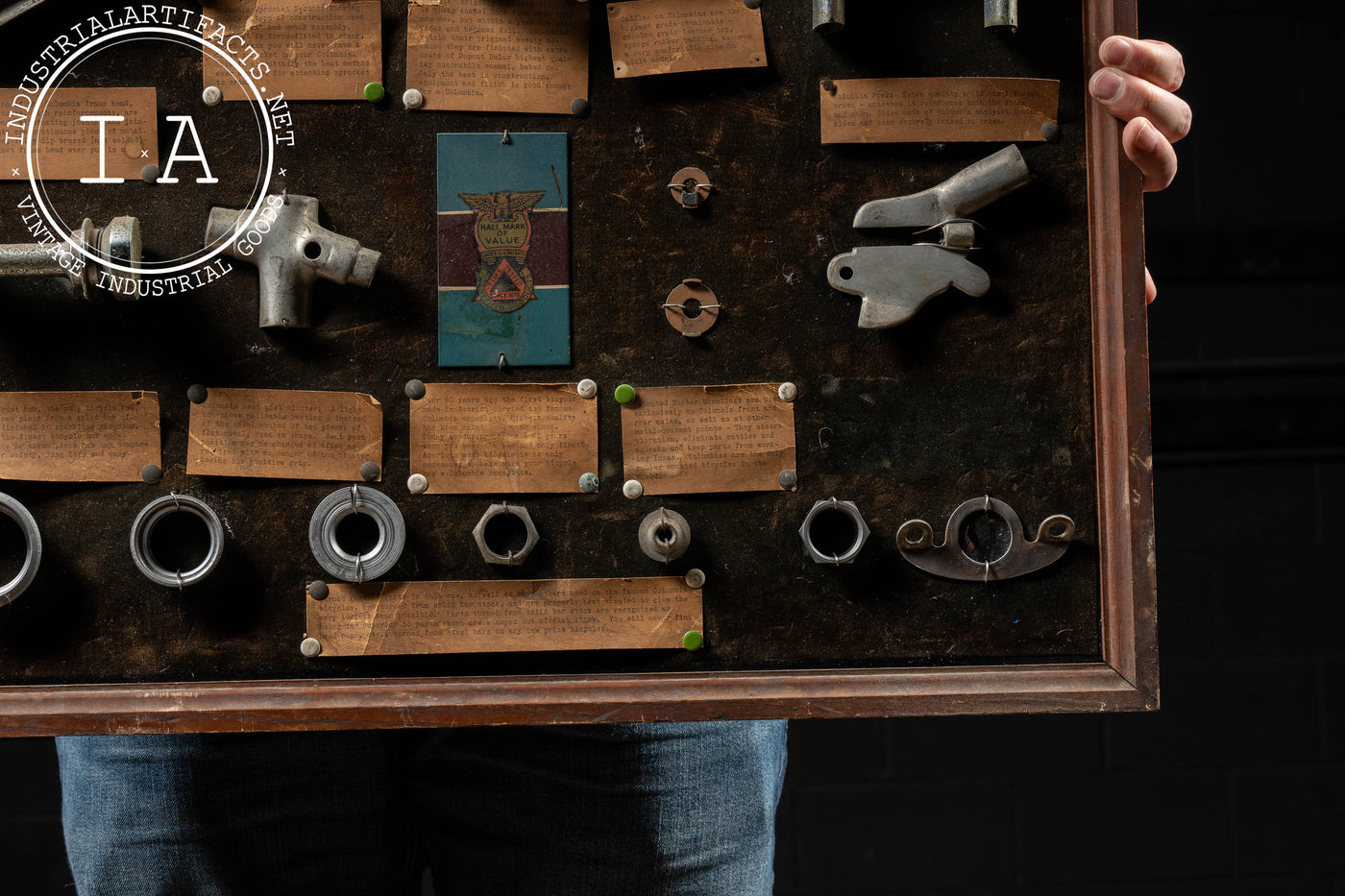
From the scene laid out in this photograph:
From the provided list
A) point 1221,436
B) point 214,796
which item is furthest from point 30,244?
point 1221,436

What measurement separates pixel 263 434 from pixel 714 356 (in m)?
0.44

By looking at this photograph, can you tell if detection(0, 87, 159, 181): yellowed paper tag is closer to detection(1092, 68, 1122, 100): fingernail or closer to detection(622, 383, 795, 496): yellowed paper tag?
detection(622, 383, 795, 496): yellowed paper tag

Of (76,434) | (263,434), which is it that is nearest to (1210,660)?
(263,434)

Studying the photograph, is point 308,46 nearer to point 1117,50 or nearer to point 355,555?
point 355,555

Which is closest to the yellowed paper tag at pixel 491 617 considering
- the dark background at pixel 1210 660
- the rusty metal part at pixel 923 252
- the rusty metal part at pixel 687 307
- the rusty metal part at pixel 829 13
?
the rusty metal part at pixel 687 307

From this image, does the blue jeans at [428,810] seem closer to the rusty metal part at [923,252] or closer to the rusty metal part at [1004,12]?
the rusty metal part at [923,252]

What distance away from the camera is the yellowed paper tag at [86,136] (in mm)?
1044

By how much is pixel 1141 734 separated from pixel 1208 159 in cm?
106

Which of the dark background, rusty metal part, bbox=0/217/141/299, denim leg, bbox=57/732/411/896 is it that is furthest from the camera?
the dark background

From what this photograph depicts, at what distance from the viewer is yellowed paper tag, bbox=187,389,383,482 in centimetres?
105

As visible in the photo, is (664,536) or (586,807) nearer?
(664,536)

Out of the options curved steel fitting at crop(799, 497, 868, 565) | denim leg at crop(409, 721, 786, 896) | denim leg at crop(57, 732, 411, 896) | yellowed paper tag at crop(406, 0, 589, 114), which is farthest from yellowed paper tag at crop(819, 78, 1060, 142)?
denim leg at crop(57, 732, 411, 896)

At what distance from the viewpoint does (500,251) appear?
1.06 m

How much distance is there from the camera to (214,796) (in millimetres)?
1139
